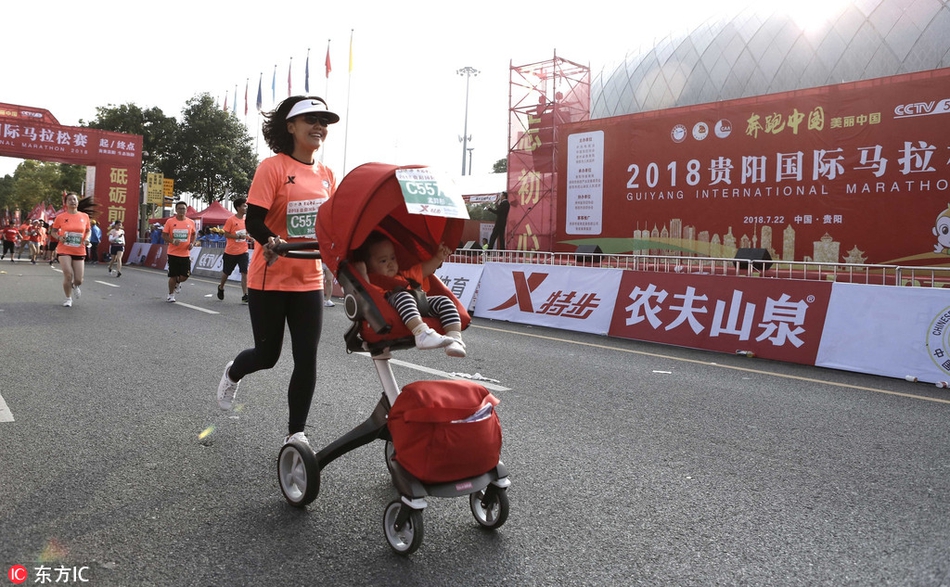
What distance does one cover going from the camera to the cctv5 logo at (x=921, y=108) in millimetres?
12641

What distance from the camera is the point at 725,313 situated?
8.65 m

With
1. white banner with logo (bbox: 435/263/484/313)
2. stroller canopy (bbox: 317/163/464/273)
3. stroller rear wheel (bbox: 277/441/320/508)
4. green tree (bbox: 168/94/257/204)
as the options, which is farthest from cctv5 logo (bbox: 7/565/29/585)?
green tree (bbox: 168/94/257/204)

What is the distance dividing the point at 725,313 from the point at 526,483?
5960mm

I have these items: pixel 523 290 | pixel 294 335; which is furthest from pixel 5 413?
pixel 523 290

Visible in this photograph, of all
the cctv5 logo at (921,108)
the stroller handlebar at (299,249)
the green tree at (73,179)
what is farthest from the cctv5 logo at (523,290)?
the green tree at (73,179)

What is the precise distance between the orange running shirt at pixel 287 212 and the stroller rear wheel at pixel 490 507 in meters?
1.46

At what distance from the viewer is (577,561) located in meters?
2.60

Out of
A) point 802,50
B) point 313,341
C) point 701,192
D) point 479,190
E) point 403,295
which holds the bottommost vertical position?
point 313,341

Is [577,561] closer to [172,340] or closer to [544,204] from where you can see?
[172,340]

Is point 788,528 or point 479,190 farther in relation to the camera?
point 479,190

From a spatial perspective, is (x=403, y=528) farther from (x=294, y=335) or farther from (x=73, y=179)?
(x=73, y=179)

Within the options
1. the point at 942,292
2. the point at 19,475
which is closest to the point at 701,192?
the point at 942,292

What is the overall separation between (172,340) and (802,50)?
75.5 ft

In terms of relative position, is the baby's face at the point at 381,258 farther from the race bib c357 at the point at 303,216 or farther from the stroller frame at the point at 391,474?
the race bib c357 at the point at 303,216
